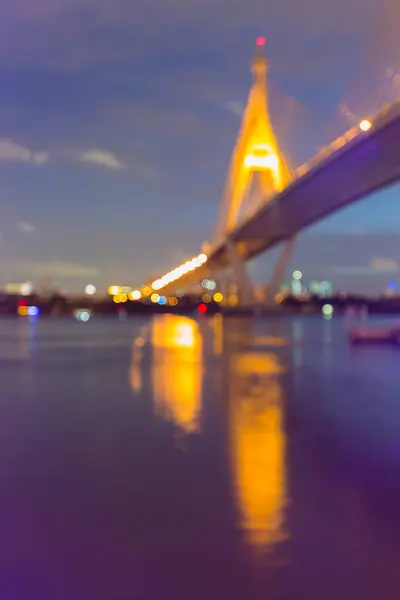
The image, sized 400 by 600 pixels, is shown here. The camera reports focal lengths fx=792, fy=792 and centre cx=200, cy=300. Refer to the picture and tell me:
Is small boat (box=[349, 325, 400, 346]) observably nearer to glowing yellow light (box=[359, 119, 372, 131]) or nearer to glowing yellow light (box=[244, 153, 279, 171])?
glowing yellow light (box=[359, 119, 372, 131])

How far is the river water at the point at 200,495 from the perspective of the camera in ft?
10.0

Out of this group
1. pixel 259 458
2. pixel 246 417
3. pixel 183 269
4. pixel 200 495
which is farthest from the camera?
pixel 183 269

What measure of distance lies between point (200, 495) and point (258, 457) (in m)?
1.18

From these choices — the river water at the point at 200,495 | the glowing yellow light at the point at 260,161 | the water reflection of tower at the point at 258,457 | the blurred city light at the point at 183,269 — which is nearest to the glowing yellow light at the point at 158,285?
the blurred city light at the point at 183,269

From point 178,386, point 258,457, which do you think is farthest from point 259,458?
point 178,386

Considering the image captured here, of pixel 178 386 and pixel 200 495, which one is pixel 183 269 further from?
pixel 200 495

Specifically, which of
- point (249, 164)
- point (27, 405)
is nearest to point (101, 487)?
point (27, 405)

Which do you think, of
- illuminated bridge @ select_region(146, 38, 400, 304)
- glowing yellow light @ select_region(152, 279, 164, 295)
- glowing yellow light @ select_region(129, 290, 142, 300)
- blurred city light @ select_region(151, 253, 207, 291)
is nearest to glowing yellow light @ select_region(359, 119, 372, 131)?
illuminated bridge @ select_region(146, 38, 400, 304)

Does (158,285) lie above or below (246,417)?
above

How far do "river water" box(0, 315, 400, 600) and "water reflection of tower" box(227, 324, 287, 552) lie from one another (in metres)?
0.01

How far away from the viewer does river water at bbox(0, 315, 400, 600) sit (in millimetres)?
3062

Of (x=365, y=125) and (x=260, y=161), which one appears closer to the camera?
(x=365, y=125)

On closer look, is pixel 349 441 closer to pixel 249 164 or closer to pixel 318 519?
pixel 318 519

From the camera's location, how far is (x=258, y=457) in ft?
17.8
